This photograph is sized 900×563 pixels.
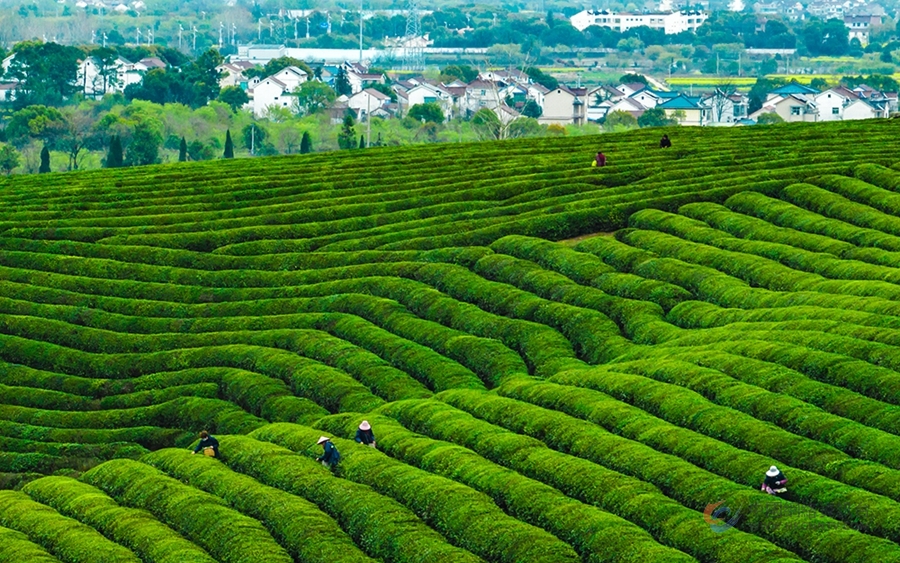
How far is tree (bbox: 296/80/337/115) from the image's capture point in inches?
6786

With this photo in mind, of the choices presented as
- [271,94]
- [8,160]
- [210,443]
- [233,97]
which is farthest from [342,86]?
[210,443]

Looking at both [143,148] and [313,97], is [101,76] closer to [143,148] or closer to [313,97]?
[313,97]

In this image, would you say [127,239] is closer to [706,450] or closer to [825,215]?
[825,215]

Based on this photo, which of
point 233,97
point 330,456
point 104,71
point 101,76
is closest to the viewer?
point 330,456

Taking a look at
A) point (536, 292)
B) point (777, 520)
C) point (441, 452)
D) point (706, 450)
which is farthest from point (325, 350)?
point (777, 520)

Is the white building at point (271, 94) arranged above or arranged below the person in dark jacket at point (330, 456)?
below

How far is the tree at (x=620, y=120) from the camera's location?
166875mm

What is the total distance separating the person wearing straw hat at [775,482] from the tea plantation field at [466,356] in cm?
55

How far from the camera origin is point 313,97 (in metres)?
173

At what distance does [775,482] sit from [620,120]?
5472 inches

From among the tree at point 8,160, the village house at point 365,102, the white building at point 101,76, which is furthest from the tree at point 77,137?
the village house at point 365,102

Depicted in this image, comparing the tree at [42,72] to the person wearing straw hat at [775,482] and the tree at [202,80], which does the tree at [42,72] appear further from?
the person wearing straw hat at [775,482]

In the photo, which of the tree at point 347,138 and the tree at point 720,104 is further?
the tree at point 720,104

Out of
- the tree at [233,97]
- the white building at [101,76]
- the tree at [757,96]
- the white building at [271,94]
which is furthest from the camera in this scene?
the white building at [101,76]
